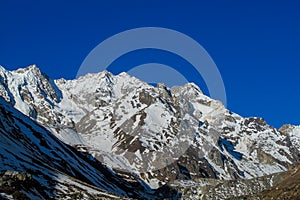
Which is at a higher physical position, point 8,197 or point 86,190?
point 86,190

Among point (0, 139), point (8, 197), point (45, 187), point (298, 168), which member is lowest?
point (8, 197)

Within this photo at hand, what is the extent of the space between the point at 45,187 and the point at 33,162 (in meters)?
40.8

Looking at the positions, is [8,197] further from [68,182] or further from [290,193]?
[68,182]

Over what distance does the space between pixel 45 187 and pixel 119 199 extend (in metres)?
18.5

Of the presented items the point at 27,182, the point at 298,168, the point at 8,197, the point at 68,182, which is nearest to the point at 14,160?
the point at 68,182

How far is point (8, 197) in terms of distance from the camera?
6488cm

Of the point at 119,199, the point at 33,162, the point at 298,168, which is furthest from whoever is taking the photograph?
the point at 298,168

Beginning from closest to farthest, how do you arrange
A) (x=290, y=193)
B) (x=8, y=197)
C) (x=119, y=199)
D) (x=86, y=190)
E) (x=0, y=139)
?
(x=8, y=197)
(x=290, y=193)
(x=119, y=199)
(x=86, y=190)
(x=0, y=139)

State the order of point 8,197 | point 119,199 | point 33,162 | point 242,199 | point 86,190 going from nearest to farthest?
point 8,197 < point 242,199 < point 119,199 < point 86,190 < point 33,162

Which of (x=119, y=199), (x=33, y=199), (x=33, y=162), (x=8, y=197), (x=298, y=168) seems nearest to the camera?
(x=8, y=197)

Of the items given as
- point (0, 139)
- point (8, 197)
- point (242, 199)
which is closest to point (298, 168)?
point (242, 199)

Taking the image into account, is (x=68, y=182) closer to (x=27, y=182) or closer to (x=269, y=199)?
(x=27, y=182)

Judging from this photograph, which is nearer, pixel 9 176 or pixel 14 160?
pixel 9 176

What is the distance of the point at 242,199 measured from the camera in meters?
102
